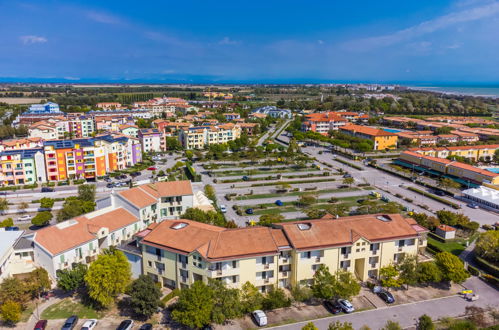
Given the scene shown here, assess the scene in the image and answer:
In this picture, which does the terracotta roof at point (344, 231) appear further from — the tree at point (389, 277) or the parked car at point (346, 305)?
the parked car at point (346, 305)

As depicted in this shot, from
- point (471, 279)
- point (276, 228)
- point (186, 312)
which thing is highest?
point (276, 228)

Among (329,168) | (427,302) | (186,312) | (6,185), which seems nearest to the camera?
(186,312)

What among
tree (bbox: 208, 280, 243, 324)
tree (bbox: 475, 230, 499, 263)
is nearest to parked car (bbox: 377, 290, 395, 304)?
tree (bbox: 208, 280, 243, 324)

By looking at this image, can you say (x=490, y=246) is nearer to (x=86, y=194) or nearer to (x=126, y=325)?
(x=126, y=325)

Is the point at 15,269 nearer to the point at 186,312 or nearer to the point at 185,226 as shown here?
the point at 185,226

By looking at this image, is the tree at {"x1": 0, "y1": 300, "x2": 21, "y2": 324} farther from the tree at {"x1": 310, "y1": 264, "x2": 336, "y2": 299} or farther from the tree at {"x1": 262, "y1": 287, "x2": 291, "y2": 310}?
the tree at {"x1": 310, "y1": 264, "x2": 336, "y2": 299}

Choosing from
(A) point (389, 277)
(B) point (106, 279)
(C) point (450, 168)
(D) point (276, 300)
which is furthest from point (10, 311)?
(C) point (450, 168)

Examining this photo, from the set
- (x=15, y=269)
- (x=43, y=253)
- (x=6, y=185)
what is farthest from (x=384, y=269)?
(x=6, y=185)
